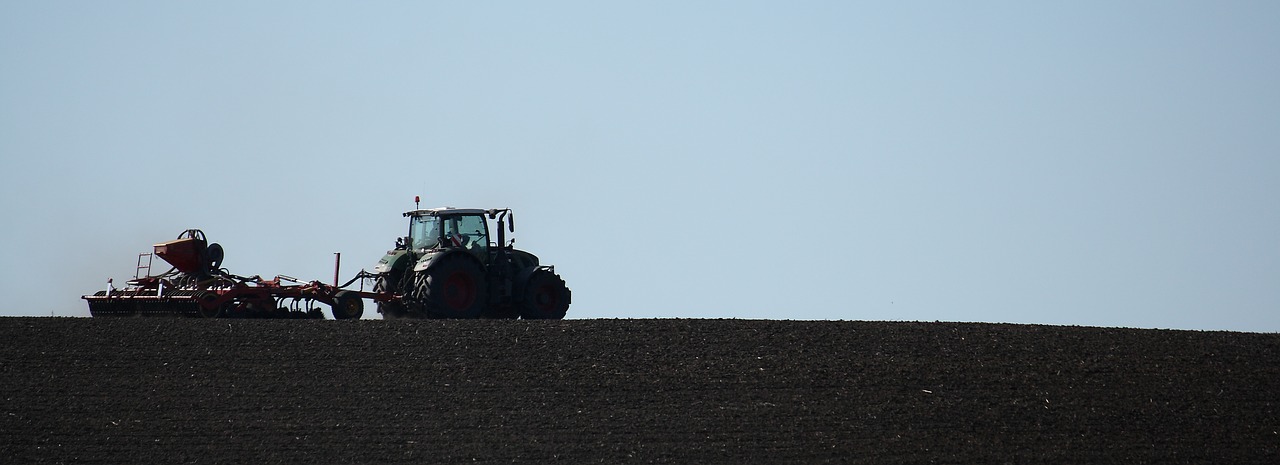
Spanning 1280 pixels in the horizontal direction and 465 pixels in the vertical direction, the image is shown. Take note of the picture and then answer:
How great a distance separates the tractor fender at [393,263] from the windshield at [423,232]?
216mm

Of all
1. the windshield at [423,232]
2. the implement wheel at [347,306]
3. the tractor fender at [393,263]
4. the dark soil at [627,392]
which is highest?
the windshield at [423,232]

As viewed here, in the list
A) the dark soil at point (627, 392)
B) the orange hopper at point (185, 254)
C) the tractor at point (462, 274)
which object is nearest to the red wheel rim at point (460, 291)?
the tractor at point (462, 274)

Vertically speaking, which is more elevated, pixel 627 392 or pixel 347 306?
pixel 347 306

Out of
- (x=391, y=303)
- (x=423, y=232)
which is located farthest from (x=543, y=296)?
(x=391, y=303)

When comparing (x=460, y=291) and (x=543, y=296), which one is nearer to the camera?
(x=460, y=291)

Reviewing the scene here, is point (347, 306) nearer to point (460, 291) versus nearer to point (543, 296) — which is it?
point (460, 291)

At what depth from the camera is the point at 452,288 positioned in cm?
1914

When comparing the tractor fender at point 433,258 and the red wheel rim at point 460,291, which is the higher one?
the tractor fender at point 433,258

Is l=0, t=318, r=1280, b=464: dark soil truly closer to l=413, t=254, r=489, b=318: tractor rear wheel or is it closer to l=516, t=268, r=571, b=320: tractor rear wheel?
l=413, t=254, r=489, b=318: tractor rear wheel

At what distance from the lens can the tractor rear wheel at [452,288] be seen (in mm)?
18703

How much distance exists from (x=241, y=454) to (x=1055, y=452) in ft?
24.1

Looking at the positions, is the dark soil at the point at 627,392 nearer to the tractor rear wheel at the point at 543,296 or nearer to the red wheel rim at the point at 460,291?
the red wheel rim at the point at 460,291

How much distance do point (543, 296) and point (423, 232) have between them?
196cm

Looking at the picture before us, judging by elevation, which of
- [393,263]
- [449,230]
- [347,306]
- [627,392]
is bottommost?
[627,392]
